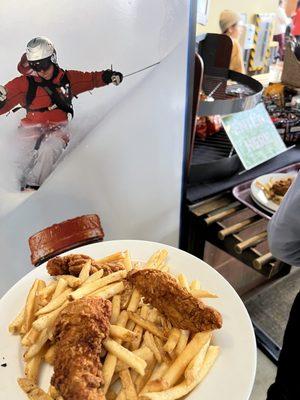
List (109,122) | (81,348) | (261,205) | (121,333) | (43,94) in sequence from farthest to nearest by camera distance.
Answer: (261,205), (109,122), (43,94), (121,333), (81,348)

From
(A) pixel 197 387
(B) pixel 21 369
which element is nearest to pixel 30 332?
(B) pixel 21 369

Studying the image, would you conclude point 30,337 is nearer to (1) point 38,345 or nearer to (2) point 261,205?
(1) point 38,345

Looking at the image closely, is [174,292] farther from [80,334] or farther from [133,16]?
[133,16]

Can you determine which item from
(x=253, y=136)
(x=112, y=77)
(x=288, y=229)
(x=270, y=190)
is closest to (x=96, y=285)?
(x=288, y=229)

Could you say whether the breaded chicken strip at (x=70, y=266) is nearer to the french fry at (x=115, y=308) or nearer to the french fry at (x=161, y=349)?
the french fry at (x=115, y=308)

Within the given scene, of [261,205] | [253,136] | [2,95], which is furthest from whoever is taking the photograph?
[253,136]

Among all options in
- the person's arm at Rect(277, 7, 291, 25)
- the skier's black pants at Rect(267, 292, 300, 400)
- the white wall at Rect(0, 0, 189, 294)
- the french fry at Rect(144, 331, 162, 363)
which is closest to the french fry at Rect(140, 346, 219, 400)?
the french fry at Rect(144, 331, 162, 363)
